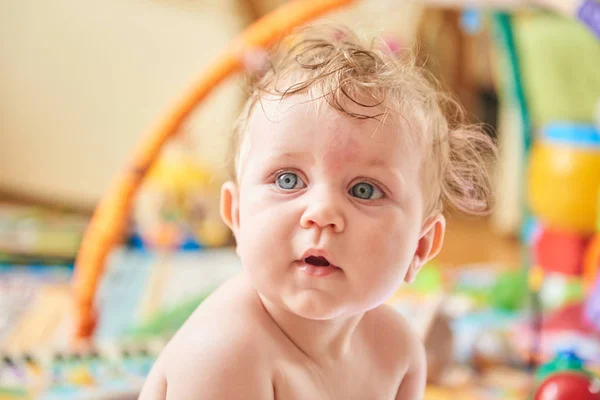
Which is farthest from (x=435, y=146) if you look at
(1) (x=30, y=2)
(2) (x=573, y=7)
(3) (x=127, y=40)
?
(1) (x=30, y=2)

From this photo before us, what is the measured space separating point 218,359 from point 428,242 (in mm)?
173

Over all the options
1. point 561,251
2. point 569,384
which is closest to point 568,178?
point 561,251

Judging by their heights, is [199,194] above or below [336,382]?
above

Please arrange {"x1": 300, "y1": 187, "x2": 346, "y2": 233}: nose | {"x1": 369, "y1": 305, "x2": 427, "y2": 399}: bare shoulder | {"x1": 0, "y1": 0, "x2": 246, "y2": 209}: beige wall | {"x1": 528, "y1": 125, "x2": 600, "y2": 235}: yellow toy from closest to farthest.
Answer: {"x1": 300, "y1": 187, "x2": 346, "y2": 233}: nose, {"x1": 369, "y1": 305, "x2": 427, "y2": 399}: bare shoulder, {"x1": 528, "y1": 125, "x2": 600, "y2": 235}: yellow toy, {"x1": 0, "y1": 0, "x2": 246, "y2": 209}: beige wall

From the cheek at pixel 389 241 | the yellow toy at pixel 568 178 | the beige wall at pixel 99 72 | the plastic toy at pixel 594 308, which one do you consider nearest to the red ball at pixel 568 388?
the cheek at pixel 389 241

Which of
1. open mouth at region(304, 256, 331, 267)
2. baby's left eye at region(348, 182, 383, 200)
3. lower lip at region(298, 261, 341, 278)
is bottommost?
lower lip at region(298, 261, 341, 278)

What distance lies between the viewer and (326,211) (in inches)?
17.9

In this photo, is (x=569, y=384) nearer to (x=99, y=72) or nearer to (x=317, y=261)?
(x=317, y=261)

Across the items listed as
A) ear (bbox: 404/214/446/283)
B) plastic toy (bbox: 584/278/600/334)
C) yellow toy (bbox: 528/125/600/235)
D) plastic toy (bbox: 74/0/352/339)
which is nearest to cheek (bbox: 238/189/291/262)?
ear (bbox: 404/214/446/283)

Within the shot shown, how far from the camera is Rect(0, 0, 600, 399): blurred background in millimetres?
1075

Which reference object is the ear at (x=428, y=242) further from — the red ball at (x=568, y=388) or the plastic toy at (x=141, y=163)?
the plastic toy at (x=141, y=163)

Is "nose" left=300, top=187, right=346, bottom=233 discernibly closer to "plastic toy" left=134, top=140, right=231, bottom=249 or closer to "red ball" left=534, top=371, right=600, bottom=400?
"red ball" left=534, top=371, right=600, bottom=400

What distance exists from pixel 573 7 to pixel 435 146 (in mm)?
505

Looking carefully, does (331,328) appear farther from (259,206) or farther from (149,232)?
(149,232)
